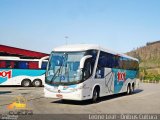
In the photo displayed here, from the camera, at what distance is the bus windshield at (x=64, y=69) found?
1454cm

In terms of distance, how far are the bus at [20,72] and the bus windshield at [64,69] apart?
1119 cm

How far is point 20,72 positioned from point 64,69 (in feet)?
44.0

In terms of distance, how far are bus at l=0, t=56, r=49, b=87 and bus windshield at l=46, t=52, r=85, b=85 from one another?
1119 cm

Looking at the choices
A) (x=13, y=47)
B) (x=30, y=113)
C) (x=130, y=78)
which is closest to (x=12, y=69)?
(x=13, y=47)

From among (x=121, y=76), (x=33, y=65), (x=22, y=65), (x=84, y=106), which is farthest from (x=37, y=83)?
(x=84, y=106)

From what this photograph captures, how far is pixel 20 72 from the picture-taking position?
27344mm

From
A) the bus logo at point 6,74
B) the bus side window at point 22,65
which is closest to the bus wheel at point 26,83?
the bus side window at point 22,65

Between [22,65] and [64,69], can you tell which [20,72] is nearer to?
[22,65]

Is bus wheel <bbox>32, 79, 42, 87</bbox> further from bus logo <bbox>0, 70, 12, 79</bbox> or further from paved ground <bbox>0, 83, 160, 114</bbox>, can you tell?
paved ground <bbox>0, 83, 160, 114</bbox>

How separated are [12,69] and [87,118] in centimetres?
1739

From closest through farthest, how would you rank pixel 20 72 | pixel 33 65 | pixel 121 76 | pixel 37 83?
pixel 121 76 → pixel 20 72 → pixel 33 65 → pixel 37 83

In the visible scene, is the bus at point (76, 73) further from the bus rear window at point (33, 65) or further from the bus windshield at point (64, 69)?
the bus rear window at point (33, 65)

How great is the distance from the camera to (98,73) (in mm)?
16531

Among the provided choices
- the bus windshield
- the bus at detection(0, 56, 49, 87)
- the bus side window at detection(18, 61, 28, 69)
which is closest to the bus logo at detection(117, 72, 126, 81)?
the bus windshield
